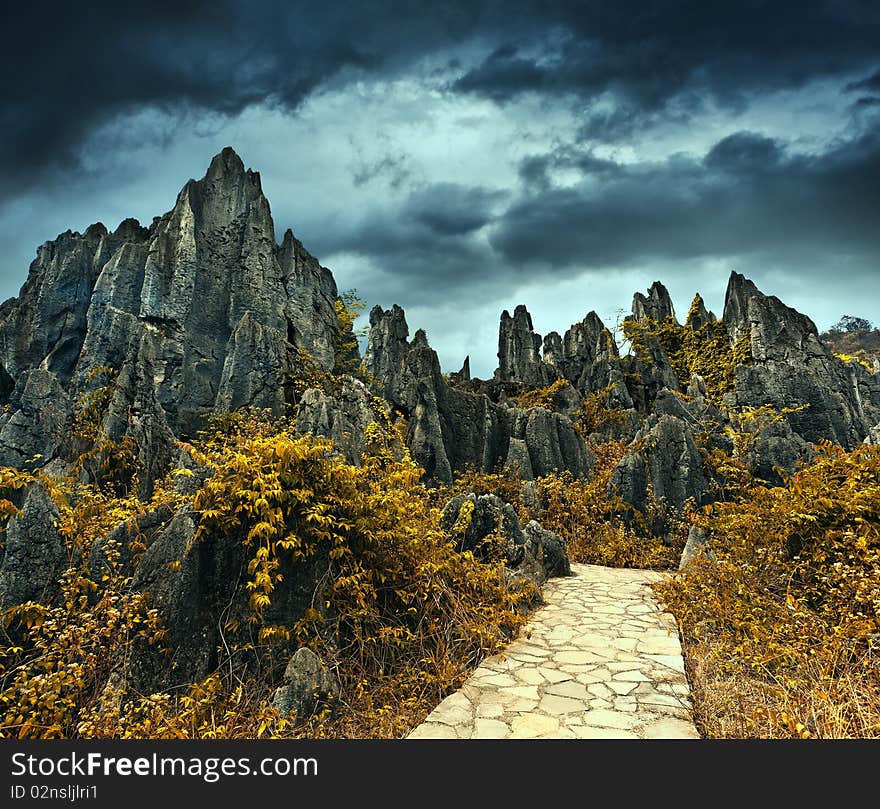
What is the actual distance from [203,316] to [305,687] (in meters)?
19.3

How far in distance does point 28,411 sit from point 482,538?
15.1 meters

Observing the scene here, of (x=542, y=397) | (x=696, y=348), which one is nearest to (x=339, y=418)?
(x=542, y=397)

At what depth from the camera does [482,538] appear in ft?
27.2

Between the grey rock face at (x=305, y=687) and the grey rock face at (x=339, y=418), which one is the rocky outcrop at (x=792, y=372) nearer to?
the grey rock face at (x=339, y=418)

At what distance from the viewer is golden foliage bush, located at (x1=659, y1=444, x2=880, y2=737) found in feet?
13.2

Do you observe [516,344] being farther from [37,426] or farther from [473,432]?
[37,426]

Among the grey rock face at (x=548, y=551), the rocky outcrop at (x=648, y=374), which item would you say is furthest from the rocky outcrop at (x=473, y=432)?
the rocky outcrop at (x=648, y=374)

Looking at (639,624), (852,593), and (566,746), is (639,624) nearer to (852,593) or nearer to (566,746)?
(852,593)

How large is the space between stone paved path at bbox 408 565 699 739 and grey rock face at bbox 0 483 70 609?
3.47 metres

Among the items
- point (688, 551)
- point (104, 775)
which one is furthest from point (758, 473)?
point (104, 775)

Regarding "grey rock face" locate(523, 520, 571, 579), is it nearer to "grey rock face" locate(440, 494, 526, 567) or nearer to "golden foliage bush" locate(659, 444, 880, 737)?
"grey rock face" locate(440, 494, 526, 567)

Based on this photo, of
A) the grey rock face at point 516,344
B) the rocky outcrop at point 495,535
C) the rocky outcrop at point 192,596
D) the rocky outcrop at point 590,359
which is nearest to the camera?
the rocky outcrop at point 192,596

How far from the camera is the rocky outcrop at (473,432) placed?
605 inches

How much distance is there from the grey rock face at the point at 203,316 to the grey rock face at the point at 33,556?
11.1 metres
